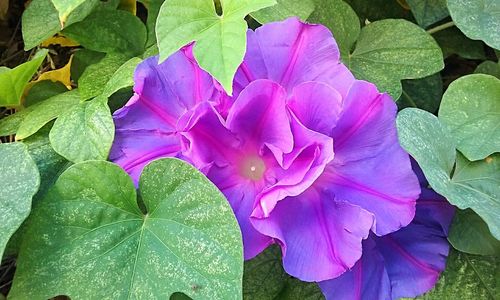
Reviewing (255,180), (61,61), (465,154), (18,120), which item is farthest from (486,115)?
(61,61)

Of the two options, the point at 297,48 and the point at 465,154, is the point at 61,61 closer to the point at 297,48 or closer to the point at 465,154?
the point at 297,48

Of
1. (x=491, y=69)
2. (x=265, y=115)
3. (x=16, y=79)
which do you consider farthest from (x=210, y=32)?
(x=491, y=69)

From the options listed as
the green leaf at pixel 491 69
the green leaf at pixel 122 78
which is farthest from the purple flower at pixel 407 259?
the green leaf at pixel 122 78

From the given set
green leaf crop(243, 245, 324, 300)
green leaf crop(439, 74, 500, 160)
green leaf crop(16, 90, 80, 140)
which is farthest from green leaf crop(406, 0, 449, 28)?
green leaf crop(16, 90, 80, 140)

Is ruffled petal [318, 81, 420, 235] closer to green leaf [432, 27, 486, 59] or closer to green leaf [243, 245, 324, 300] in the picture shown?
green leaf [243, 245, 324, 300]

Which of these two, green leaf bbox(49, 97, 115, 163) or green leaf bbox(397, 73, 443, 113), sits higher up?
green leaf bbox(49, 97, 115, 163)

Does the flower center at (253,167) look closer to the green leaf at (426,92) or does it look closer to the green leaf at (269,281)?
the green leaf at (269,281)
